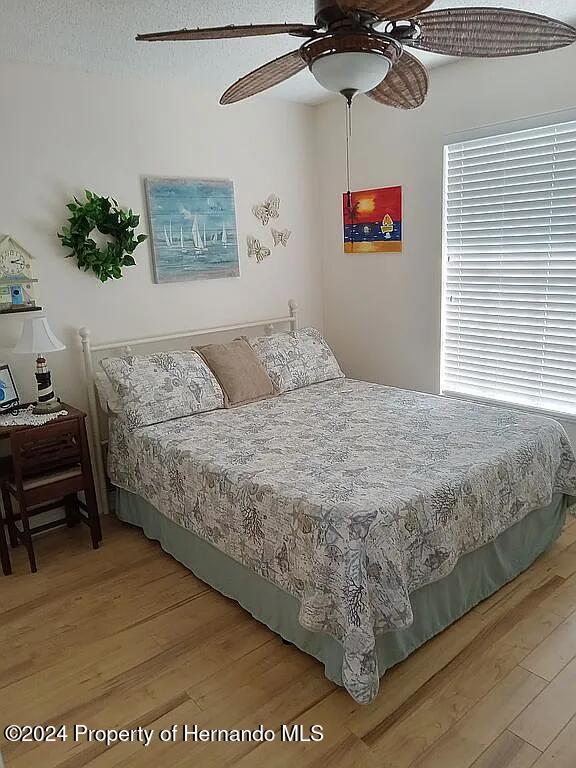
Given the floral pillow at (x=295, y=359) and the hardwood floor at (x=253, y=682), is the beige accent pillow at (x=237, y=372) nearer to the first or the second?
the floral pillow at (x=295, y=359)

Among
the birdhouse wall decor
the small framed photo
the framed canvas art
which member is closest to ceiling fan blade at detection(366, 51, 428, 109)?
the framed canvas art

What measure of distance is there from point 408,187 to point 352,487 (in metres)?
2.43

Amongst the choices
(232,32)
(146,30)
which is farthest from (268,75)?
(146,30)

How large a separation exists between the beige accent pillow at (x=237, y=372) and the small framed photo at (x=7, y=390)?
105 centimetres

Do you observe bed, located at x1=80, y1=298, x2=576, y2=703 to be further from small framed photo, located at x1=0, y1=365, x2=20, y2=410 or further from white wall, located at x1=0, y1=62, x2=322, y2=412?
white wall, located at x1=0, y1=62, x2=322, y2=412

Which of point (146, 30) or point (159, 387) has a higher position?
point (146, 30)

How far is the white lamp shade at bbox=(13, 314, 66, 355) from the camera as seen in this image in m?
2.84

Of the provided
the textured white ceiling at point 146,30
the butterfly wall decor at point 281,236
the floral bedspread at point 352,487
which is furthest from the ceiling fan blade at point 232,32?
the butterfly wall decor at point 281,236

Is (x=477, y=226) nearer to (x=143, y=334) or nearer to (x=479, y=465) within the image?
(x=479, y=465)

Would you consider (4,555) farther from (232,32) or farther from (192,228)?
(232,32)

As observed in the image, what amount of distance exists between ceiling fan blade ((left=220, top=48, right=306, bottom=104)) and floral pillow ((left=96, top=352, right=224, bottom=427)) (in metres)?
1.48

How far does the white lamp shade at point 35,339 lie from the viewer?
284 centimetres

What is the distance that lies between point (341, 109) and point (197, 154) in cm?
115

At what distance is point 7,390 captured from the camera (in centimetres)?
300
